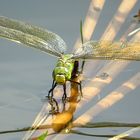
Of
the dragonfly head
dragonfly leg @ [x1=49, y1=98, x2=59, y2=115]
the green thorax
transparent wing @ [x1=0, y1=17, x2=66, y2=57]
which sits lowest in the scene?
dragonfly leg @ [x1=49, y1=98, x2=59, y2=115]

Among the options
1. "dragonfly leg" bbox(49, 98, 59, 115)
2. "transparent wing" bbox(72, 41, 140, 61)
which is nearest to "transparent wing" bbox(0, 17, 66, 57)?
"transparent wing" bbox(72, 41, 140, 61)

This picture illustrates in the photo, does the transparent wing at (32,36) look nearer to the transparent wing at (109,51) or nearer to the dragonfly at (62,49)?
the dragonfly at (62,49)

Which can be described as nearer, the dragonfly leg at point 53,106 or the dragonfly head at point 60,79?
the dragonfly leg at point 53,106

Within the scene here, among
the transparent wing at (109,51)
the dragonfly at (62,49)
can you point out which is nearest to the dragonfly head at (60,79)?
the dragonfly at (62,49)

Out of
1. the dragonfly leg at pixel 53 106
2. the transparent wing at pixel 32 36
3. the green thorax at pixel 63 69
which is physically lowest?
the dragonfly leg at pixel 53 106

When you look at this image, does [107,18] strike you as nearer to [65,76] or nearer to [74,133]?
[65,76]

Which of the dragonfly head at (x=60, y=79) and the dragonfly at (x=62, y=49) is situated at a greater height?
the dragonfly at (x=62, y=49)

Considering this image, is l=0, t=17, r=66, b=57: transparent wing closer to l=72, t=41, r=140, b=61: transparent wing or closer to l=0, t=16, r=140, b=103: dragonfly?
l=0, t=16, r=140, b=103: dragonfly

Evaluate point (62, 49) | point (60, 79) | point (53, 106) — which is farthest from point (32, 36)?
point (53, 106)
